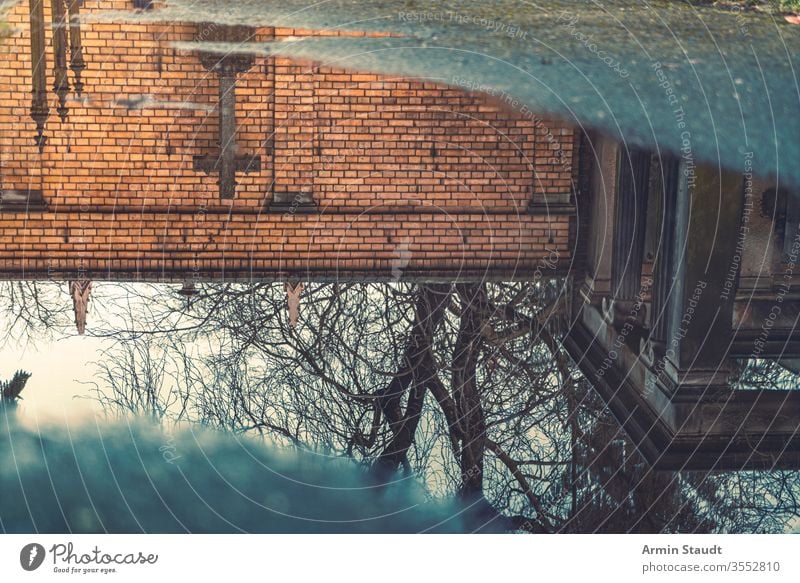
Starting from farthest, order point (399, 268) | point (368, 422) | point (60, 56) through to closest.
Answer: point (60, 56), point (399, 268), point (368, 422)

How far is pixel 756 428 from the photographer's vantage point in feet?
20.0

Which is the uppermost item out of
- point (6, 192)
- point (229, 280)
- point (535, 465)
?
point (6, 192)

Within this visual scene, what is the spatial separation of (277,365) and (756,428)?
115 inches

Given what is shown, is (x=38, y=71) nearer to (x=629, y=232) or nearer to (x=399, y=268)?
(x=399, y=268)

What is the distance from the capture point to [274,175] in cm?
687

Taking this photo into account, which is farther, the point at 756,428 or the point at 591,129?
the point at 591,129

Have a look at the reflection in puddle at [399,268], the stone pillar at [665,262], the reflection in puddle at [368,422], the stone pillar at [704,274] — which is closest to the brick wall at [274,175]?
the reflection in puddle at [399,268]

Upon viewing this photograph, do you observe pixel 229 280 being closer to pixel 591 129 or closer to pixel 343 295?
pixel 343 295

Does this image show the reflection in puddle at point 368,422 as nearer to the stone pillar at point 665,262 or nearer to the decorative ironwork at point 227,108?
the stone pillar at point 665,262

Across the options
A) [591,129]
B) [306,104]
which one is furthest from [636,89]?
[306,104]

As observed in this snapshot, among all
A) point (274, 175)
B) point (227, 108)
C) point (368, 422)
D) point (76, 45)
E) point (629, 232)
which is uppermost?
point (76, 45)

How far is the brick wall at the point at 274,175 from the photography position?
22.2 ft

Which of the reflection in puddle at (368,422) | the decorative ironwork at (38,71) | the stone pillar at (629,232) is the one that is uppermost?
the decorative ironwork at (38,71)

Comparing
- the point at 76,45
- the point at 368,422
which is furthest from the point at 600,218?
the point at 76,45
